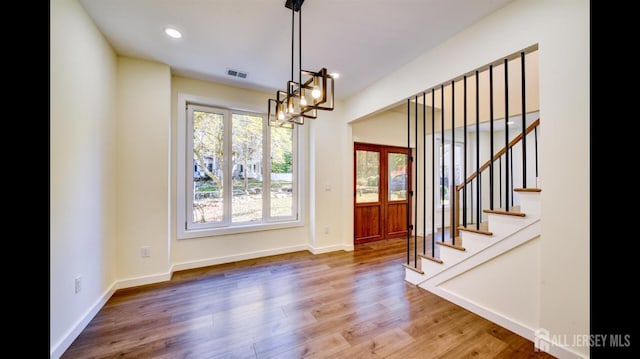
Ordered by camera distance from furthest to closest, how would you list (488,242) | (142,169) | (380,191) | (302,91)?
(380,191) < (142,169) < (488,242) < (302,91)

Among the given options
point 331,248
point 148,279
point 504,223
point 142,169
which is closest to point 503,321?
point 504,223

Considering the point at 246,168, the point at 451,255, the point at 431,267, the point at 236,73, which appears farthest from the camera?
the point at 246,168

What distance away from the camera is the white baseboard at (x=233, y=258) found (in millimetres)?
3334

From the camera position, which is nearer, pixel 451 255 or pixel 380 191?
pixel 451 255

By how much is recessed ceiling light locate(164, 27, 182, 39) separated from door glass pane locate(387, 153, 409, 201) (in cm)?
407

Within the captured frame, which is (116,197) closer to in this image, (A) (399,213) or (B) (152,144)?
(B) (152,144)

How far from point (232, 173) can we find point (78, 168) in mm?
1837

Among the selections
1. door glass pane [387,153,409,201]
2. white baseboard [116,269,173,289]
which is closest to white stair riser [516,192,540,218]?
door glass pane [387,153,409,201]

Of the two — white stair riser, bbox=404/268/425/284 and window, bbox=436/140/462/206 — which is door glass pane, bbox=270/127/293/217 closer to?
white stair riser, bbox=404/268/425/284

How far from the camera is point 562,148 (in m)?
1.64

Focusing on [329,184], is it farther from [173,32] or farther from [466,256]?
[173,32]

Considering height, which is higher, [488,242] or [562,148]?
[562,148]

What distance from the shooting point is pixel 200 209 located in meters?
3.53
